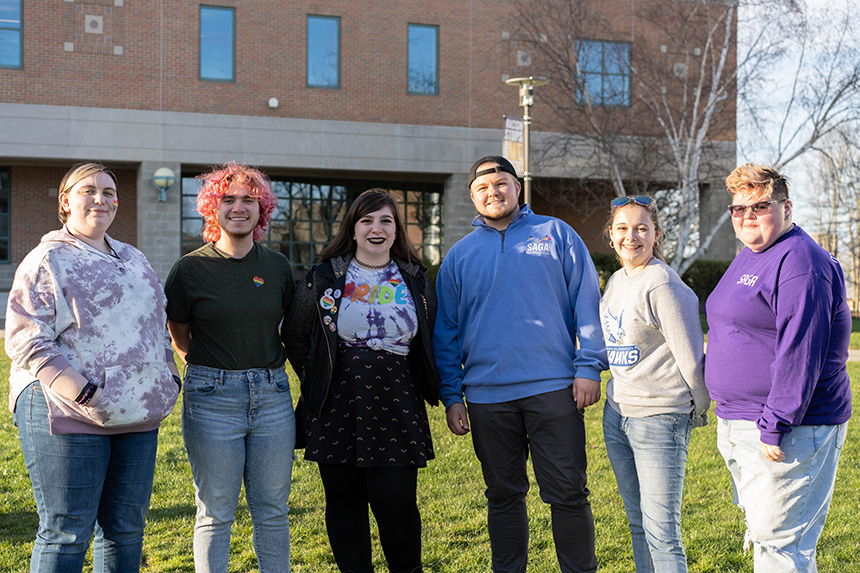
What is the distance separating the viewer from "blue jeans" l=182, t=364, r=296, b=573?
3352mm

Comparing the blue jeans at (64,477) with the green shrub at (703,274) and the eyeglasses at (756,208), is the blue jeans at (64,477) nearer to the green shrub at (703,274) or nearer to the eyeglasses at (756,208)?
the eyeglasses at (756,208)

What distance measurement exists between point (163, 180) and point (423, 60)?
7.72 meters

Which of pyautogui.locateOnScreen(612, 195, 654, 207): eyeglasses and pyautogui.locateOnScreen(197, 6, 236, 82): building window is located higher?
pyautogui.locateOnScreen(197, 6, 236, 82): building window

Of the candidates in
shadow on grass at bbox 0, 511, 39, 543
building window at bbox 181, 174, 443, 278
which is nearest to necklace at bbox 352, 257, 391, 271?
shadow on grass at bbox 0, 511, 39, 543

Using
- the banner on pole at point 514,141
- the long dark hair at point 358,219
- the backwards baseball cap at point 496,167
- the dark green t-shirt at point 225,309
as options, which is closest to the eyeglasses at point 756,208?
the backwards baseball cap at point 496,167

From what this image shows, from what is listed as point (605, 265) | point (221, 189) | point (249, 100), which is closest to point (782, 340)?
point (221, 189)

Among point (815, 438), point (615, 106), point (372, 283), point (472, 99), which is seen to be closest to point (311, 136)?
point (472, 99)

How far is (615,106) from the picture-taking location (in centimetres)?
1919

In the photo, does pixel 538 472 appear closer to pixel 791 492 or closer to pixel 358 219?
pixel 791 492

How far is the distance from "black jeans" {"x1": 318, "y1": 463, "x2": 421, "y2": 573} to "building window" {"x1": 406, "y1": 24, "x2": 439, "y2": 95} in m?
17.5

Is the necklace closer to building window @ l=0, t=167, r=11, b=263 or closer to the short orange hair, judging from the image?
the short orange hair

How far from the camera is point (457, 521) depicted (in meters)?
4.95

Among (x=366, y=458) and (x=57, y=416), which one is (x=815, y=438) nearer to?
(x=366, y=458)

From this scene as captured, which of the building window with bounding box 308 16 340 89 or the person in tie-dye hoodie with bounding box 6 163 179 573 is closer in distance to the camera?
the person in tie-dye hoodie with bounding box 6 163 179 573
